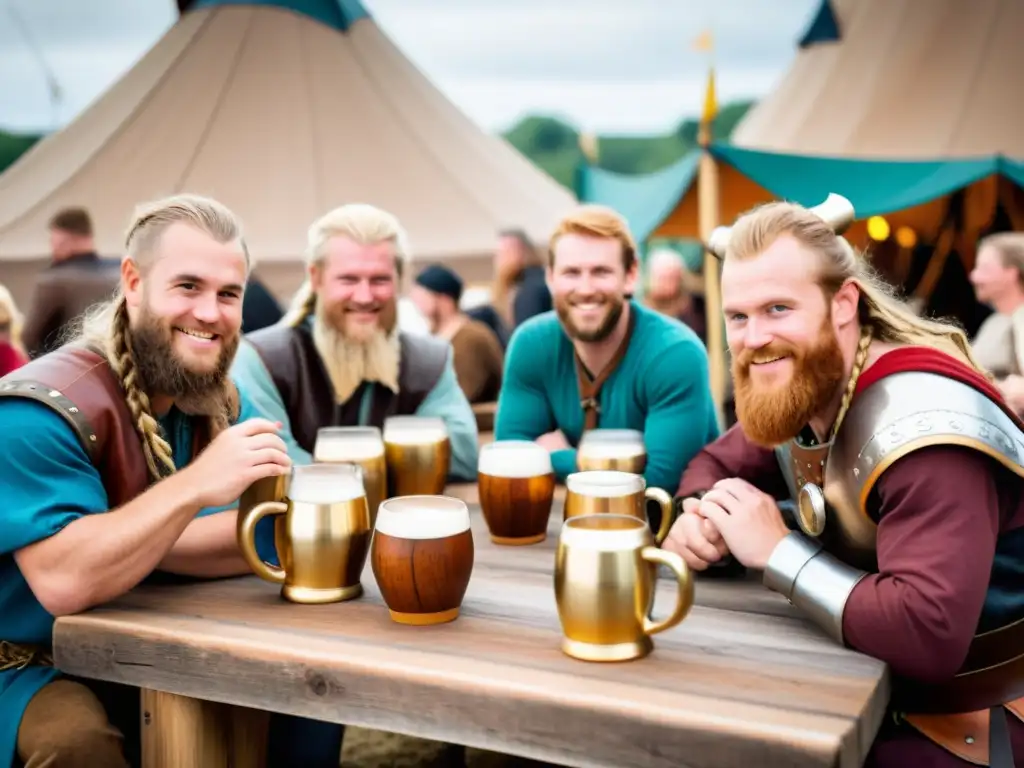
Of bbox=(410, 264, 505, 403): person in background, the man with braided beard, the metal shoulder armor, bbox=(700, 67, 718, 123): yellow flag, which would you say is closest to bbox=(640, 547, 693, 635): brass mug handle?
the metal shoulder armor

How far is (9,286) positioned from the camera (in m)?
4.51

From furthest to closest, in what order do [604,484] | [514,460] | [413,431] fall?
[413,431] < [514,460] < [604,484]

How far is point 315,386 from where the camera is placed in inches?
104

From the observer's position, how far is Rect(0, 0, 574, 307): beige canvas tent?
7668 mm

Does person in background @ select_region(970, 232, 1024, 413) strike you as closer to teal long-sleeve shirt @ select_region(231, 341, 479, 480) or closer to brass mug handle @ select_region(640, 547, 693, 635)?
teal long-sleeve shirt @ select_region(231, 341, 479, 480)

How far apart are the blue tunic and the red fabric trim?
3.88 ft

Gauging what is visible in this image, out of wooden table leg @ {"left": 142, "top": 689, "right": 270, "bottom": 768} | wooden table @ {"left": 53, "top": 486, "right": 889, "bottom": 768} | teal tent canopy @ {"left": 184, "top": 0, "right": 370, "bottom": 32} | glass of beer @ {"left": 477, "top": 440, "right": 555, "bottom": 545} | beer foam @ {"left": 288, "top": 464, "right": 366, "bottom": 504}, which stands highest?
teal tent canopy @ {"left": 184, "top": 0, "right": 370, "bottom": 32}

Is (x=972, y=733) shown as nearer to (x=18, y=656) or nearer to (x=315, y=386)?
(x=18, y=656)

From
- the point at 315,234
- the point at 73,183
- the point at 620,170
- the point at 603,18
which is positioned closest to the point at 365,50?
the point at 73,183

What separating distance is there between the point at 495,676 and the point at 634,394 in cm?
148

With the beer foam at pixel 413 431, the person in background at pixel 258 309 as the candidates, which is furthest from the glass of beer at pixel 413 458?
the person in background at pixel 258 309

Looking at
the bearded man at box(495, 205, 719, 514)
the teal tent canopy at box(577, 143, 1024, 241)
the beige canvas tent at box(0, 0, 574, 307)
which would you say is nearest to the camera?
the bearded man at box(495, 205, 719, 514)

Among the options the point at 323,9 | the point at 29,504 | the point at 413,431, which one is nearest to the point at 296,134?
the point at 323,9

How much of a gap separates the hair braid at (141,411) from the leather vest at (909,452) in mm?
1062
